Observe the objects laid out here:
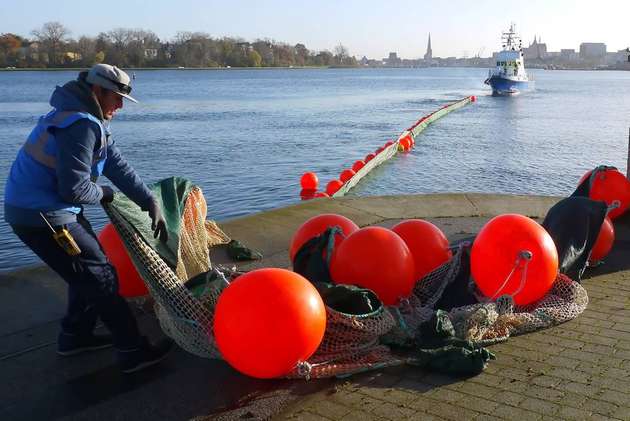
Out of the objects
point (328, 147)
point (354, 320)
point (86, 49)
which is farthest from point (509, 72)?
point (86, 49)

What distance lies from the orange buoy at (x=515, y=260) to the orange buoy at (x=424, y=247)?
1.72 feet

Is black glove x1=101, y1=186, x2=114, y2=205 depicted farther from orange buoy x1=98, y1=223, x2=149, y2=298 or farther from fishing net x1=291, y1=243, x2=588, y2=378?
fishing net x1=291, y1=243, x2=588, y2=378

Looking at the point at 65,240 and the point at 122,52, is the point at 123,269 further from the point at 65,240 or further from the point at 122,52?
the point at 122,52

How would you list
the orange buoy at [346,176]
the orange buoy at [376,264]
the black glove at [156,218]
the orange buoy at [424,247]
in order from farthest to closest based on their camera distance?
1. the orange buoy at [346,176]
2. the orange buoy at [424,247]
3. the orange buoy at [376,264]
4. the black glove at [156,218]

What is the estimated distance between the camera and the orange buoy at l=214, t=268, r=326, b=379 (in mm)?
4473

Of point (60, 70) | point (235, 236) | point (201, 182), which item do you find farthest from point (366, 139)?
point (60, 70)

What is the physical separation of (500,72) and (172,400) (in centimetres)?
7280

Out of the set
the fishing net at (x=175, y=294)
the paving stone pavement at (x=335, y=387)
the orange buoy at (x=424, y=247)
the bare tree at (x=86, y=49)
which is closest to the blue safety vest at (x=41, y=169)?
the fishing net at (x=175, y=294)

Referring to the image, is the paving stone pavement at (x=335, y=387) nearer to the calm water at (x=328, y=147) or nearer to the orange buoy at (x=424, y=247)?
the orange buoy at (x=424, y=247)

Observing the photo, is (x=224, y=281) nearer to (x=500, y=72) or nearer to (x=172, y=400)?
(x=172, y=400)

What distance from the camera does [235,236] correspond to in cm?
912

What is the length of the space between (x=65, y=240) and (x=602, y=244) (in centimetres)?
578

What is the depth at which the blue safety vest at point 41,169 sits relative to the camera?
14.5 ft

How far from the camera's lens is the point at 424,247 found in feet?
21.2
